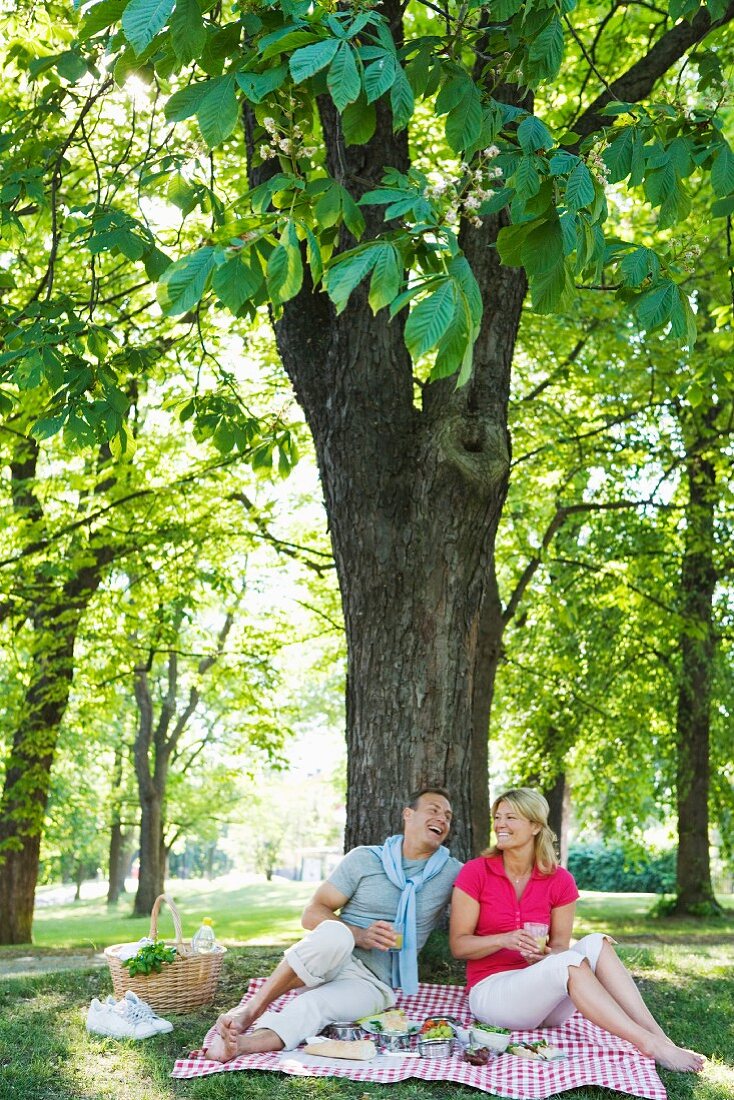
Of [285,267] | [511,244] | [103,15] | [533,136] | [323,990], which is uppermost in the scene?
[103,15]

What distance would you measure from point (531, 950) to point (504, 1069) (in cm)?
63

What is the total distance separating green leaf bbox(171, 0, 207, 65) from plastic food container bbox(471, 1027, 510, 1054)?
4.19 meters

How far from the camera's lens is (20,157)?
5676 millimetres

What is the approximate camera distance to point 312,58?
2953mm

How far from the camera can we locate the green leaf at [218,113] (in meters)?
3.25

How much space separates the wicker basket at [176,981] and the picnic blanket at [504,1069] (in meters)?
0.89

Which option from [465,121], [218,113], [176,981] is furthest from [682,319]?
[176,981]

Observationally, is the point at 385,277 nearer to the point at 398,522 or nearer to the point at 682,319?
the point at 682,319

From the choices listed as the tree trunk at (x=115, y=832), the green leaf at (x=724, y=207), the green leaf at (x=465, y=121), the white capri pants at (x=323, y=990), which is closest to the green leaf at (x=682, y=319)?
the green leaf at (x=465, y=121)

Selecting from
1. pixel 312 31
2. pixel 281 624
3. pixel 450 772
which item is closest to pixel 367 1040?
pixel 450 772

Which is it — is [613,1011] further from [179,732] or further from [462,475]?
[179,732]

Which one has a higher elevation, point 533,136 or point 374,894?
point 533,136

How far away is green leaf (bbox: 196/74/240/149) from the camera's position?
325 centimetres

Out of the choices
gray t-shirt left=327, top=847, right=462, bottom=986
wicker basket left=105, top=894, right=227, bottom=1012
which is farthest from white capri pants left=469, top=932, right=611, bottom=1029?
wicker basket left=105, top=894, right=227, bottom=1012
